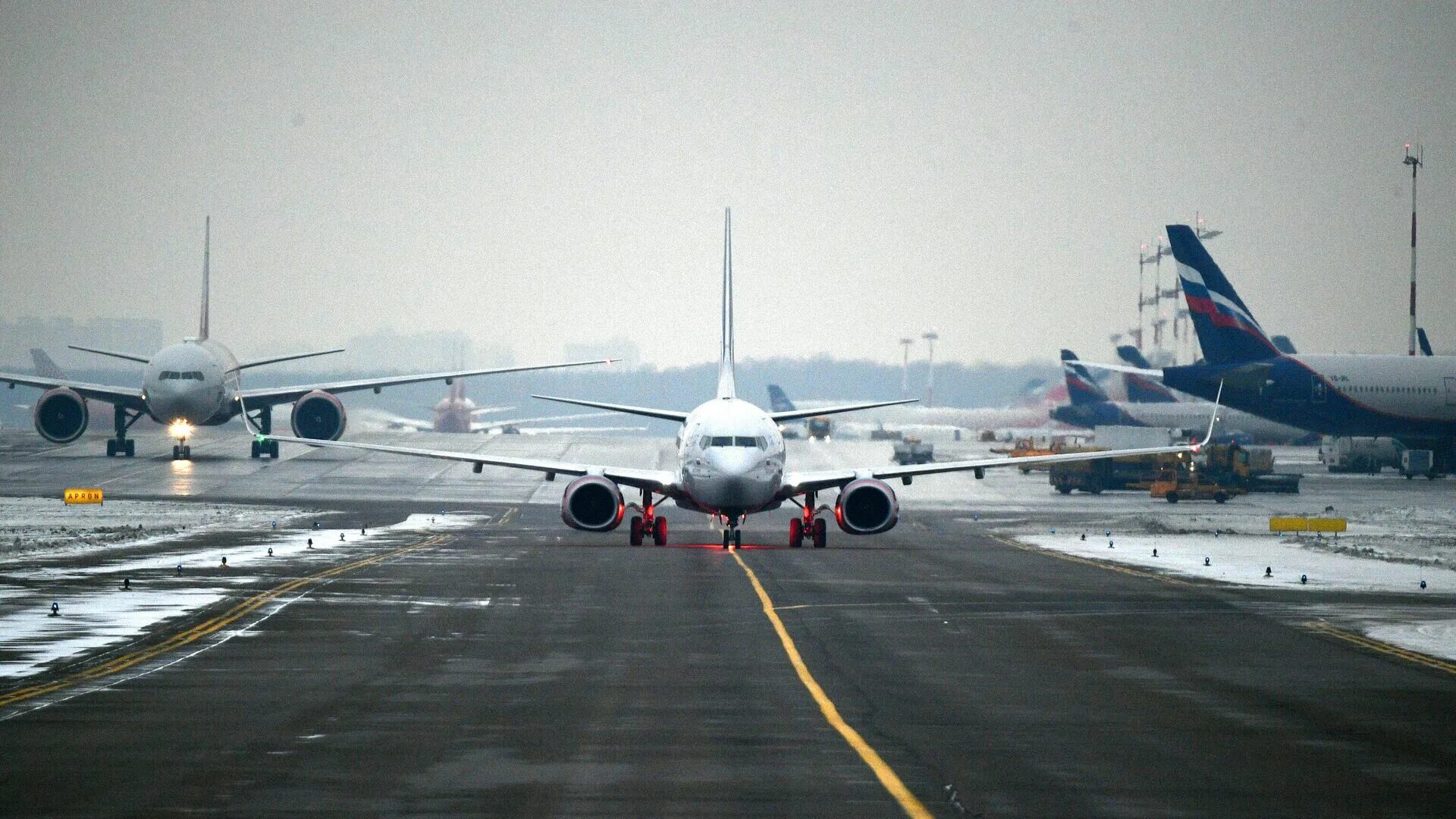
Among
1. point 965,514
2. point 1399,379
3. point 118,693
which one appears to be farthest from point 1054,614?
point 1399,379

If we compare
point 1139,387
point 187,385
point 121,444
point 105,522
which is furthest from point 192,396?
point 1139,387

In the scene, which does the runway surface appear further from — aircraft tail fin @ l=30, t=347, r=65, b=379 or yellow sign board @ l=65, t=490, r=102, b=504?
aircraft tail fin @ l=30, t=347, r=65, b=379

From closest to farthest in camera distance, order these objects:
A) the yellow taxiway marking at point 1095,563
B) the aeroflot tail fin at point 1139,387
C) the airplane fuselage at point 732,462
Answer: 1. the yellow taxiway marking at point 1095,563
2. the airplane fuselage at point 732,462
3. the aeroflot tail fin at point 1139,387

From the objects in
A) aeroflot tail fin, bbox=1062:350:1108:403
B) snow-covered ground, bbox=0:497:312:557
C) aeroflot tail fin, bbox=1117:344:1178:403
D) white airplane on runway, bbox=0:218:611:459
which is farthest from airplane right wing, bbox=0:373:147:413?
aeroflot tail fin, bbox=1117:344:1178:403

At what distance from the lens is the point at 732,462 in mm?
43969

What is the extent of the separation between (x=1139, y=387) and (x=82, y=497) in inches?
4111

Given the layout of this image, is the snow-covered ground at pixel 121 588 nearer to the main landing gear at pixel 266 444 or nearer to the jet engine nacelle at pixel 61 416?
the jet engine nacelle at pixel 61 416

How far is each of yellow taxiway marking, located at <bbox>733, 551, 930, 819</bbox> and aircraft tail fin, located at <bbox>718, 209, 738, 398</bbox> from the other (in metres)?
22.7

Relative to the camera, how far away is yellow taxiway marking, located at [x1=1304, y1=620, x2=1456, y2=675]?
23688 mm

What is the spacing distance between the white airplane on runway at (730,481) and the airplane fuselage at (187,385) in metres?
33.0

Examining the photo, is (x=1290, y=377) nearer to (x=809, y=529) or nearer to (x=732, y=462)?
(x=809, y=529)

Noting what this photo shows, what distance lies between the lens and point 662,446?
109000 millimetres

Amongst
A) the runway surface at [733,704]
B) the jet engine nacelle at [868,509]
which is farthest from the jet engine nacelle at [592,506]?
the runway surface at [733,704]

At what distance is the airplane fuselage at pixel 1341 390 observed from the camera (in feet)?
305
